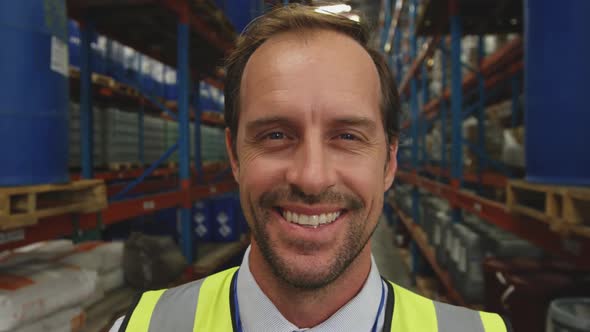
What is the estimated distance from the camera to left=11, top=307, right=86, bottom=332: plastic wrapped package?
2.09 meters

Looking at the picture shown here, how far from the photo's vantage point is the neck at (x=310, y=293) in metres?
1.05

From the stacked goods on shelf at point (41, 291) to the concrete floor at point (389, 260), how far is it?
4.44 m

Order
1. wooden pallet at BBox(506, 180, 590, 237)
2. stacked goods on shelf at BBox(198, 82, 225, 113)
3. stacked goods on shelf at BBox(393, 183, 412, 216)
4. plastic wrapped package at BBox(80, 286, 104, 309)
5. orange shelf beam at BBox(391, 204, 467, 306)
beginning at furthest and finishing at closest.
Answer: stacked goods on shelf at BBox(198, 82, 225, 113)
stacked goods on shelf at BBox(393, 183, 412, 216)
orange shelf beam at BBox(391, 204, 467, 306)
plastic wrapped package at BBox(80, 286, 104, 309)
wooden pallet at BBox(506, 180, 590, 237)

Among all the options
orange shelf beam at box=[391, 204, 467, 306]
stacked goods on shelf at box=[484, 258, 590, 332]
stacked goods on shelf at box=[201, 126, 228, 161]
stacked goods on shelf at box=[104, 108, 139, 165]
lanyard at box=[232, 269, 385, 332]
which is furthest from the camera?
stacked goods on shelf at box=[201, 126, 228, 161]

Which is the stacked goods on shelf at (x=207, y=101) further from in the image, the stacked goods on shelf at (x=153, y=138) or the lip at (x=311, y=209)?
the lip at (x=311, y=209)

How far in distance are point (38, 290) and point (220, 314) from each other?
1.52 meters

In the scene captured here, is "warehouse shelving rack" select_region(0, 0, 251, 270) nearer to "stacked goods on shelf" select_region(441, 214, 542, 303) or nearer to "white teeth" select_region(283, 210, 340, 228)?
"white teeth" select_region(283, 210, 340, 228)

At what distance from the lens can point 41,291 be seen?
2.09 m

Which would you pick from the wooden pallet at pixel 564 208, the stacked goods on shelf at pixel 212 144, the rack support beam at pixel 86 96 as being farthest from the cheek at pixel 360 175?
the stacked goods on shelf at pixel 212 144

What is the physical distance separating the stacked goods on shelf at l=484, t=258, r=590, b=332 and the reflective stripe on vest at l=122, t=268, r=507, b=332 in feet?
5.06

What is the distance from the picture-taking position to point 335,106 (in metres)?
1.06

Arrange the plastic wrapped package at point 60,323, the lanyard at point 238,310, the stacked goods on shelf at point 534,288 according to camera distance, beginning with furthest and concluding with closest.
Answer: the stacked goods on shelf at point 534,288, the plastic wrapped package at point 60,323, the lanyard at point 238,310

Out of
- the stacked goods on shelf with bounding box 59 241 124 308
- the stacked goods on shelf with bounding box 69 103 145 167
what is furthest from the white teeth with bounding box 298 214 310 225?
the stacked goods on shelf with bounding box 69 103 145 167

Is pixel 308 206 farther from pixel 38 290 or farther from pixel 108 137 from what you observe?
pixel 108 137
